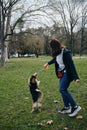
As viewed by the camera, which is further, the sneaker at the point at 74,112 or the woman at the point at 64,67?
the sneaker at the point at 74,112

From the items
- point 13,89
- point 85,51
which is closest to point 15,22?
point 13,89

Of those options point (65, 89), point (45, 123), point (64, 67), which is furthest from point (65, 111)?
point (64, 67)

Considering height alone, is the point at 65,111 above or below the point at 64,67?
below

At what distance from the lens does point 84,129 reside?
6.76 m

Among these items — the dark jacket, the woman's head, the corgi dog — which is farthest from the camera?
the corgi dog

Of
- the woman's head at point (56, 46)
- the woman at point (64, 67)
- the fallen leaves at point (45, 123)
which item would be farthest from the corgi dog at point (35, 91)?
the fallen leaves at point (45, 123)

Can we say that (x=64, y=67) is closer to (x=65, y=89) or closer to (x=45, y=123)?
(x=65, y=89)

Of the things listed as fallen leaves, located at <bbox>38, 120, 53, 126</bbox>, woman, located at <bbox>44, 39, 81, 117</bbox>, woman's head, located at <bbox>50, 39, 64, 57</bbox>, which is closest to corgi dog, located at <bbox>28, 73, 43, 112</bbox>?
woman, located at <bbox>44, 39, 81, 117</bbox>

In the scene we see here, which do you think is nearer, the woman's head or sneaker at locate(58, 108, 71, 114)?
the woman's head

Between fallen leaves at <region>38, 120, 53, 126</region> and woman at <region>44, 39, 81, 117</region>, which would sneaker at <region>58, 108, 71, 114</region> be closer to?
woman at <region>44, 39, 81, 117</region>

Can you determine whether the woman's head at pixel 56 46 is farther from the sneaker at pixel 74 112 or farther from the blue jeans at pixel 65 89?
the sneaker at pixel 74 112

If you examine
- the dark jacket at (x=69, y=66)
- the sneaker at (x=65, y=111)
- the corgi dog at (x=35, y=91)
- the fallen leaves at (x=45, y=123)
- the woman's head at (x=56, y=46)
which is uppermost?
the woman's head at (x=56, y=46)

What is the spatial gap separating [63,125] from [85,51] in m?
72.7

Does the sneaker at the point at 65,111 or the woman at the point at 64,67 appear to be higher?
the woman at the point at 64,67
